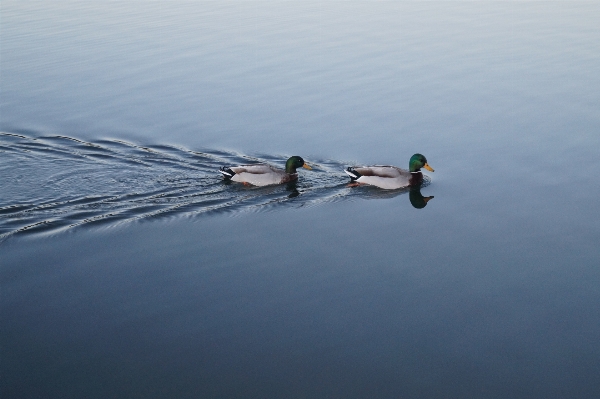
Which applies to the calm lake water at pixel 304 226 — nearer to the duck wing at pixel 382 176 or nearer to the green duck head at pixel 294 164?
the duck wing at pixel 382 176

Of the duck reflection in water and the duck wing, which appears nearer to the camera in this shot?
the duck reflection in water

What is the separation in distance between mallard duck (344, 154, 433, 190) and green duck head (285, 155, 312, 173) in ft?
2.95

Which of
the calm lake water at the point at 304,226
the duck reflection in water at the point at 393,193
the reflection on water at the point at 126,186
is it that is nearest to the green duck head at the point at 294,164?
the reflection on water at the point at 126,186

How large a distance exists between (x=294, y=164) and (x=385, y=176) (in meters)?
1.70

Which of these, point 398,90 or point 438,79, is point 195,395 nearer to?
point 398,90

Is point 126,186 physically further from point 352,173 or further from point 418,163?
point 418,163

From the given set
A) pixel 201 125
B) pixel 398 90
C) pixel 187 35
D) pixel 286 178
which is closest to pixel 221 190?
pixel 286 178

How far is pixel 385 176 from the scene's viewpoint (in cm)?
1389

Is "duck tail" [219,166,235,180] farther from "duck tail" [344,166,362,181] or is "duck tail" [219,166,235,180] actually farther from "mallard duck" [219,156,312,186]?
"duck tail" [344,166,362,181]

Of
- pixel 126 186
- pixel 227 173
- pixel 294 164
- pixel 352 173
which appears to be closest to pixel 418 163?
pixel 352 173

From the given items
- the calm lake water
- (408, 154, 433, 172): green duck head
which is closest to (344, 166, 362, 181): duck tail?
the calm lake water

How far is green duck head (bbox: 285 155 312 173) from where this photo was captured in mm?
14289

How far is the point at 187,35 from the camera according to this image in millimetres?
26984

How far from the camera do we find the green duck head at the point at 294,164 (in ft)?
46.9
